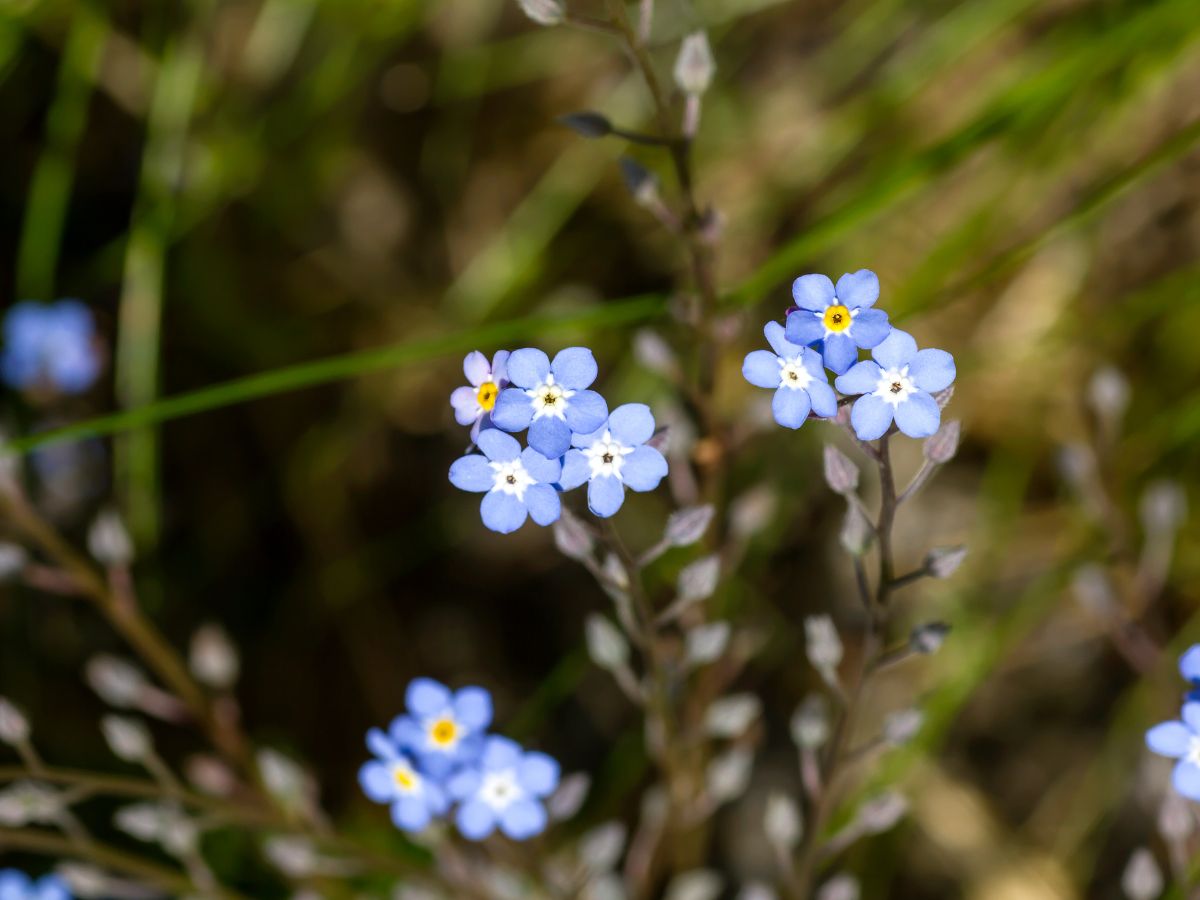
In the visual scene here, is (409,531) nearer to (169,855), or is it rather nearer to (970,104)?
(169,855)

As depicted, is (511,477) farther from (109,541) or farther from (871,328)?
(109,541)

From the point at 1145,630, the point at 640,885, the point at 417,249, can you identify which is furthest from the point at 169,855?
the point at 1145,630

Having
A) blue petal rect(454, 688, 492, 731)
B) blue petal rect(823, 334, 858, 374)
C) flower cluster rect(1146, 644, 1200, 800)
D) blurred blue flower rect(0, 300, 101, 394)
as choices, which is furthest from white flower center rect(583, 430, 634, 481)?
blurred blue flower rect(0, 300, 101, 394)

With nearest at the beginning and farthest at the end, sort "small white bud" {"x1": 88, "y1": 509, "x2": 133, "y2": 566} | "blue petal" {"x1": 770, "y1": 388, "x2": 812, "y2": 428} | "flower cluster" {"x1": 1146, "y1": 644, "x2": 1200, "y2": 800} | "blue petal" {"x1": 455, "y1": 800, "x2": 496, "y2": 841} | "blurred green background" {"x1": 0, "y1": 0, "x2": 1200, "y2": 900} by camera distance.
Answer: "blue petal" {"x1": 770, "y1": 388, "x2": 812, "y2": 428}
"flower cluster" {"x1": 1146, "y1": 644, "x2": 1200, "y2": 800}
"blue petal" {"x1": 455, "y1": 800, "x2": 496, "y2": 841}
"small white bud" {"x1": 88, "y1": 509, "x2": 133, "y2": 566}
"blurred green background" {"x1": 0, "y1": 0, "x2": 1200, "y2": 900}

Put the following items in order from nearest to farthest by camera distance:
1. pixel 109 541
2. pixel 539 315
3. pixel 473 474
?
pixel 473 474, pixel 109 541, pixel 539 315

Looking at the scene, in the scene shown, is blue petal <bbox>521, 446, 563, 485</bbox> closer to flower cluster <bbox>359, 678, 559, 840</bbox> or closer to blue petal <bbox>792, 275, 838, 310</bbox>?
blue petal <bbox>792, 275, 838, 310</bbox>

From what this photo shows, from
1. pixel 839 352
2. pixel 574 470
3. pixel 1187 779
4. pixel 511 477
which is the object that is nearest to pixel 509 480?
pixel 511 477
